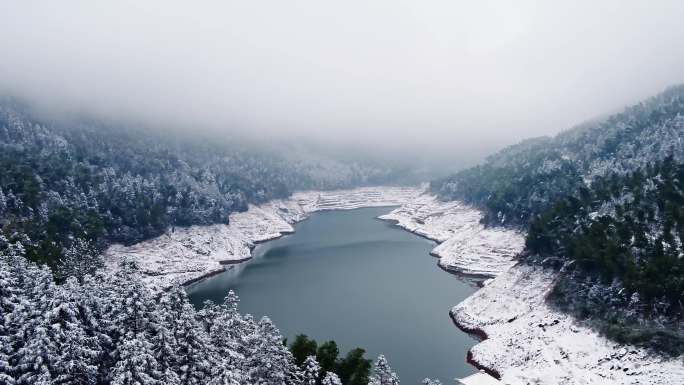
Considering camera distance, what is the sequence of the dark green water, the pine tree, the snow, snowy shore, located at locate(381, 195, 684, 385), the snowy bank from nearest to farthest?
the pine tree, snowy shore, located at locate(381, 195, 684, 385), the snow, the dark green water, the snowy bank

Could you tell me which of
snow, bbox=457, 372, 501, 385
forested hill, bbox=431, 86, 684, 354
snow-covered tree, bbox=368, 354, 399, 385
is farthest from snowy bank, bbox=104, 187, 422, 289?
forested hill, bbox=431, 86, 684, 354

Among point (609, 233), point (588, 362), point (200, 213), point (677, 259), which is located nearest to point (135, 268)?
point (588, 362)

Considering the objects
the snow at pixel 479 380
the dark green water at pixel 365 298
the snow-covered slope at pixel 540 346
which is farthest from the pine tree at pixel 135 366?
the snow-covered slope at pixel 540 346

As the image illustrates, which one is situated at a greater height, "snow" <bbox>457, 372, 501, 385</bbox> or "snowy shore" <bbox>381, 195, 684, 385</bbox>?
"snowy shore" <bbox>381, 195, 684, 385</bbox>

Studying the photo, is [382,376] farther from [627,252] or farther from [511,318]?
[627,252]

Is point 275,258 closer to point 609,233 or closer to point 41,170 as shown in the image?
point 41,170

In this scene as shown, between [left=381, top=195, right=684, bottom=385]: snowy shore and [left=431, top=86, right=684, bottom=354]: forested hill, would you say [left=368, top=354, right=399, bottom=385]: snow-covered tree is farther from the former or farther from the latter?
[left=431, top=86, right=684, bottom=354]: forested hill
